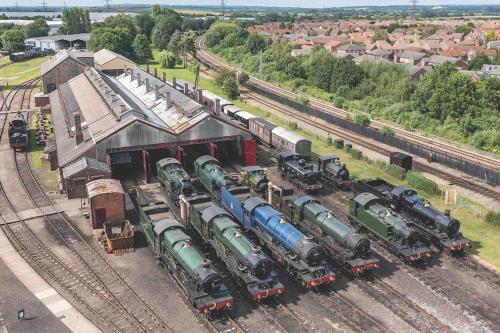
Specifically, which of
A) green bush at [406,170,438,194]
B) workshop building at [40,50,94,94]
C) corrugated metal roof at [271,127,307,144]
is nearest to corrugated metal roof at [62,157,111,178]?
corrugated metal roof at [271,127,307,144]

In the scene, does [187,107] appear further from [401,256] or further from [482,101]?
[482,101]

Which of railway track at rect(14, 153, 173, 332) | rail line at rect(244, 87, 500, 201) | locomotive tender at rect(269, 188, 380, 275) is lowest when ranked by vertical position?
rail line at rect(244, 87, 500, 201)

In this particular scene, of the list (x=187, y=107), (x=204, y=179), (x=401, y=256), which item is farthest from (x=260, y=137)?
(x=401, y=256)

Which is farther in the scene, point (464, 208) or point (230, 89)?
point (230, 89)

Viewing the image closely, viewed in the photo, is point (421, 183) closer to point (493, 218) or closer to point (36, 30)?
point (493, 218)

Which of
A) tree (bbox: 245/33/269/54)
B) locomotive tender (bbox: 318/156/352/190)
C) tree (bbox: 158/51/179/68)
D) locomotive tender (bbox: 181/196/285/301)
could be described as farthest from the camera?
tree (bbox: 245/33/269/54)

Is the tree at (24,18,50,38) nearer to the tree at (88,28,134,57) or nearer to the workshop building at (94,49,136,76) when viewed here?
the tree at (88,28,134,57)

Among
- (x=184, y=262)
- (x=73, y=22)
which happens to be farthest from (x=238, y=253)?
(x=73, y=22)
